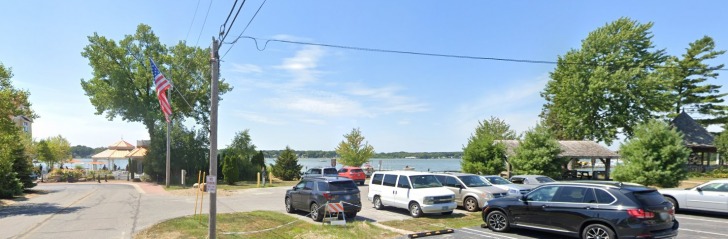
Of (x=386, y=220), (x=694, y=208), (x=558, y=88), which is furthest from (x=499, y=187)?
(x=558, y=88)

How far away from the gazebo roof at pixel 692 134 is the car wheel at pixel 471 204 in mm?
35847

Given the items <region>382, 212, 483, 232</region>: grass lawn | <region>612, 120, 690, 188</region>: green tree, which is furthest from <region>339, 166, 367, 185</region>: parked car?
<region>612, 120, 690, 188</region>: green tree

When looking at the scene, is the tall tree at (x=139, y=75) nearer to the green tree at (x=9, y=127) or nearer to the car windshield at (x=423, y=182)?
the green tree at (x=9, y=127)

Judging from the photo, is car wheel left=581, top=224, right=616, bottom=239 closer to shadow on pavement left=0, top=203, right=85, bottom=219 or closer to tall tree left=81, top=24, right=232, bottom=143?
shadow on pavement left=0, top=203, right=85, bottom=219

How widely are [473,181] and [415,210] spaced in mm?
4121

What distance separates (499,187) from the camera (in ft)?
61.3

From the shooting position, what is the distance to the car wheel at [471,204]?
18.0 m

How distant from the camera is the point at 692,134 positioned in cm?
4497

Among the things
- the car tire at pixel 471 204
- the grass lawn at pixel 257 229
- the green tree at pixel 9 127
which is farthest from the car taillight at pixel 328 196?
the green tree at pixel 9 127

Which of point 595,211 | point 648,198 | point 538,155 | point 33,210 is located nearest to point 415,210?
point 595,211

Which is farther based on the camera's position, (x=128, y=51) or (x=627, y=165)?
(x=128, y=51)

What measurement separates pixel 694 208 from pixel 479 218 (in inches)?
317

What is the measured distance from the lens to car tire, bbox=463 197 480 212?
1800 centimetres

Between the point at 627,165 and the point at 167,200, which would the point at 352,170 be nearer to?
the point at 167,200
